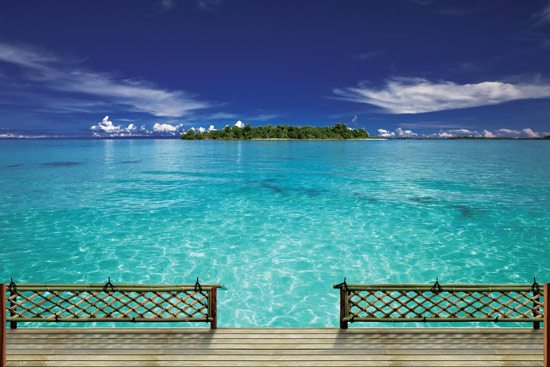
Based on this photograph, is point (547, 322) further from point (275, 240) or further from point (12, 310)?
point (275, 240)

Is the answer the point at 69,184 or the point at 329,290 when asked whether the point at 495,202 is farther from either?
the point at 69,184

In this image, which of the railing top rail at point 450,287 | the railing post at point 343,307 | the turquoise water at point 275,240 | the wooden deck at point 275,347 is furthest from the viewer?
the turquoise water at point 275,240

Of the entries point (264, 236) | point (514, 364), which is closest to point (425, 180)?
point (264, 236)

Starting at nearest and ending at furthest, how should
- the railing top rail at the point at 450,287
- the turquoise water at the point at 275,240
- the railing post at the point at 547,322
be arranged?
1. the railing post at the point at 547,322
2. the railing top rail at the point at 450,287
3. the turquoise water at the point at 275,240

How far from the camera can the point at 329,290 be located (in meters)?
16.3

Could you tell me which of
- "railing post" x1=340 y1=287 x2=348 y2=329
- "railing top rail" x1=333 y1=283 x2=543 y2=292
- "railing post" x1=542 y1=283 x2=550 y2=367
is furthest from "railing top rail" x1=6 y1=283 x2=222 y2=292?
"railing post" x1=542 y1=283 x2=550 y2=367

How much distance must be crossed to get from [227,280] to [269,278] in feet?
7.64

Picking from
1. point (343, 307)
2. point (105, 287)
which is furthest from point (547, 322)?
point (105, 287)

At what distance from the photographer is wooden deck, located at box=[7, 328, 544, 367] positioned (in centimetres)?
739

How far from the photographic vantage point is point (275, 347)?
7871 mm

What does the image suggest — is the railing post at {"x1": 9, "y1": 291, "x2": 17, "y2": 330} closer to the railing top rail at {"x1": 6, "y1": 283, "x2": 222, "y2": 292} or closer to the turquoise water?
the railing top rail at {"x1": 6, "y1": 283, "x2": 222, "y2": 292}

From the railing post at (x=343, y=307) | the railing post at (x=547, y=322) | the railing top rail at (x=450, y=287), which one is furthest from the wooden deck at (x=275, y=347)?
the railing post at (x=547, y=322)

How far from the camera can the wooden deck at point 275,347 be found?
7387 mm

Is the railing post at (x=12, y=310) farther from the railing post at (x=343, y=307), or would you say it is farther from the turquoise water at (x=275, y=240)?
the railing post at (x=343, y=307)
